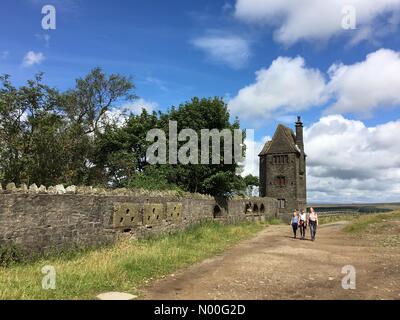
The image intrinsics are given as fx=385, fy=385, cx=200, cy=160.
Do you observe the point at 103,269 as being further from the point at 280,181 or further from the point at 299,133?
the point at 299,133

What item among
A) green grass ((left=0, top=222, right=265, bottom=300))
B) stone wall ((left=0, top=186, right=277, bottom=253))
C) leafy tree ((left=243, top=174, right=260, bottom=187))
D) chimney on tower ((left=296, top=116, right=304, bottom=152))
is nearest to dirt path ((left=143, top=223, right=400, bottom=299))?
green grass ((left=0, top=222, right=265, bottom=300))

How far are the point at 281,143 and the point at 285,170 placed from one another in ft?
12.1

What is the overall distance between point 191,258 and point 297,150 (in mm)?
39324

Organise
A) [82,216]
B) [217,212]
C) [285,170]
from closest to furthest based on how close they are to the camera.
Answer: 1. [82,216]
2. [217,212]
3. [285,170]

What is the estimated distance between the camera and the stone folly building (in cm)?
4772

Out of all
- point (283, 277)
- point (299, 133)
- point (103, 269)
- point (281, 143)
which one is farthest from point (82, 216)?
point (299, 133)

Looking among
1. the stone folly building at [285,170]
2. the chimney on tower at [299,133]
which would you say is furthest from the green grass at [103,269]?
the chimney on tower at [299,133]

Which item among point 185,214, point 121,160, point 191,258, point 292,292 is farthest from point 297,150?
point 292,292

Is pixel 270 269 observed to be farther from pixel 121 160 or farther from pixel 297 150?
pixel 297 150

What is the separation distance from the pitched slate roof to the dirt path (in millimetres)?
35454

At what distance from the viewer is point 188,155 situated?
25.7 m

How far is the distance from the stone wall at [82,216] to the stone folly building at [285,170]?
29792 mm

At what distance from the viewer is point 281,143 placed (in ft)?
163

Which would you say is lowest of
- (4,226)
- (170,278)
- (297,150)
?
(170,278)
